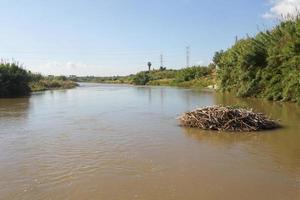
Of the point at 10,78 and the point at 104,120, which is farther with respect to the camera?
the point at 10,78

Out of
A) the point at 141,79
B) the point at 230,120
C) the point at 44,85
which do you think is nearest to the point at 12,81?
the point at 44,85

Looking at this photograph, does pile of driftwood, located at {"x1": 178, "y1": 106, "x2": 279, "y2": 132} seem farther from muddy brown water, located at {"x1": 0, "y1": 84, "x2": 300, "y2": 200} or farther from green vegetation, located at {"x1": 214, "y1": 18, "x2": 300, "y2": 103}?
green vegetation, located at {"x1": 214, "y1": 18, "x2": 300, "y2": 103}

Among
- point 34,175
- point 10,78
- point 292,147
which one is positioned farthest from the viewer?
point 10,78

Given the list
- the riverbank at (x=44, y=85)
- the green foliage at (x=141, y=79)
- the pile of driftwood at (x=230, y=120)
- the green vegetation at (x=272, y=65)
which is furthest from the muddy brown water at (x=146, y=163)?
the green foliage at (x=141, y=79)

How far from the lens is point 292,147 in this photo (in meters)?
13.6

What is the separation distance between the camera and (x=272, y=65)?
34.3m

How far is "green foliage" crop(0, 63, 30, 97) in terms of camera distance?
4528cm

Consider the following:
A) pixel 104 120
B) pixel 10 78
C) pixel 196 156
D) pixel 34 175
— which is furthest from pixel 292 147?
pixel 10 78

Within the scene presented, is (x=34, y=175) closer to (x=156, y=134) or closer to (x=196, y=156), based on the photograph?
(x=196, y=156)

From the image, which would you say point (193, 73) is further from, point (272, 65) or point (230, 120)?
point (230, 120)

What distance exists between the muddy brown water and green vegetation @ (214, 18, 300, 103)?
38.9 feet

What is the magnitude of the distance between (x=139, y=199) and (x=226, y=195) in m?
1.76

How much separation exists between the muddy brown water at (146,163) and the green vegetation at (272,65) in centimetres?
1186

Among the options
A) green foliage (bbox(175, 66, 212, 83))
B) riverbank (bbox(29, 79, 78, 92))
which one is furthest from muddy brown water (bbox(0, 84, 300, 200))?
green foliage (bbox(175, 66, 212, 83))
